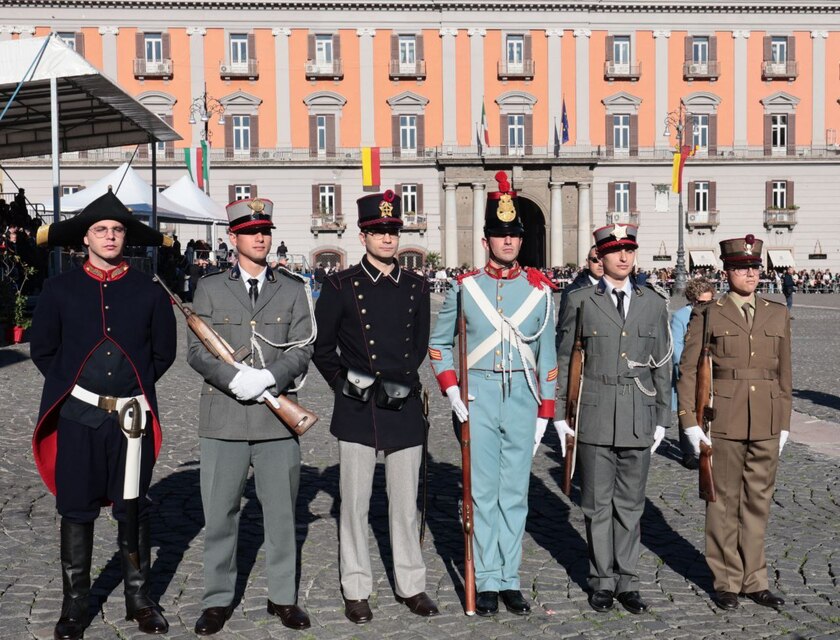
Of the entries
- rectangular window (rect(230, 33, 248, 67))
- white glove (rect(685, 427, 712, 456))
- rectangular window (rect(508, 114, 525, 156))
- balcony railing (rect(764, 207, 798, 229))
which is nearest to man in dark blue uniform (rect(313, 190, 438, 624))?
white glove (rect(685, 427, 712, 456))

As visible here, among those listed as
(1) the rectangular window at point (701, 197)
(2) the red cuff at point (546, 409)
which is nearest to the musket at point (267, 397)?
(2) the red cuff at point (546, 409)

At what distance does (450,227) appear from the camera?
46.7 metres

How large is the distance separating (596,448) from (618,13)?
150ft

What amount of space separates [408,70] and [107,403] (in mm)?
43532

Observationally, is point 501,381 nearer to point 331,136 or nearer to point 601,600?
point 601,600

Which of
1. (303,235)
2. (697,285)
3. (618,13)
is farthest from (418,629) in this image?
(618,13)

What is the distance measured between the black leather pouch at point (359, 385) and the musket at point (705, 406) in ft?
5.79

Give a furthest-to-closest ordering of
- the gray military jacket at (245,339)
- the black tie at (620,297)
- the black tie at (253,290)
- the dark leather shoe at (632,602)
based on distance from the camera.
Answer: the black tie at (620,297), the dark leather shoe at (632,602), the black tie at (253,290), the gray military jacket at (245,339)

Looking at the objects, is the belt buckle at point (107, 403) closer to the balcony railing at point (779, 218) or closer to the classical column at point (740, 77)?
the classical column at point (740, 77)

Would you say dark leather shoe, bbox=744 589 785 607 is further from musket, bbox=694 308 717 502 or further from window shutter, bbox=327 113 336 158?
window shutter, bbox=327 113 336 158

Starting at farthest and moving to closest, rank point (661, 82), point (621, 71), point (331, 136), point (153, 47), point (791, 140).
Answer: point (791, 140)
point (661, 82)
point (621, 71)
point (331, 136)
point (153, 47)

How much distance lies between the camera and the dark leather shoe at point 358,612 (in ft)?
15.6

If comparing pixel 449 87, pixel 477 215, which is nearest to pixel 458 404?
pixel 477 215

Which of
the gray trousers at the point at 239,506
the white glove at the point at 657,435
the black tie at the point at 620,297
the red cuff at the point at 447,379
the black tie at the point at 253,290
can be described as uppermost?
the black tie at the point at 253,290
